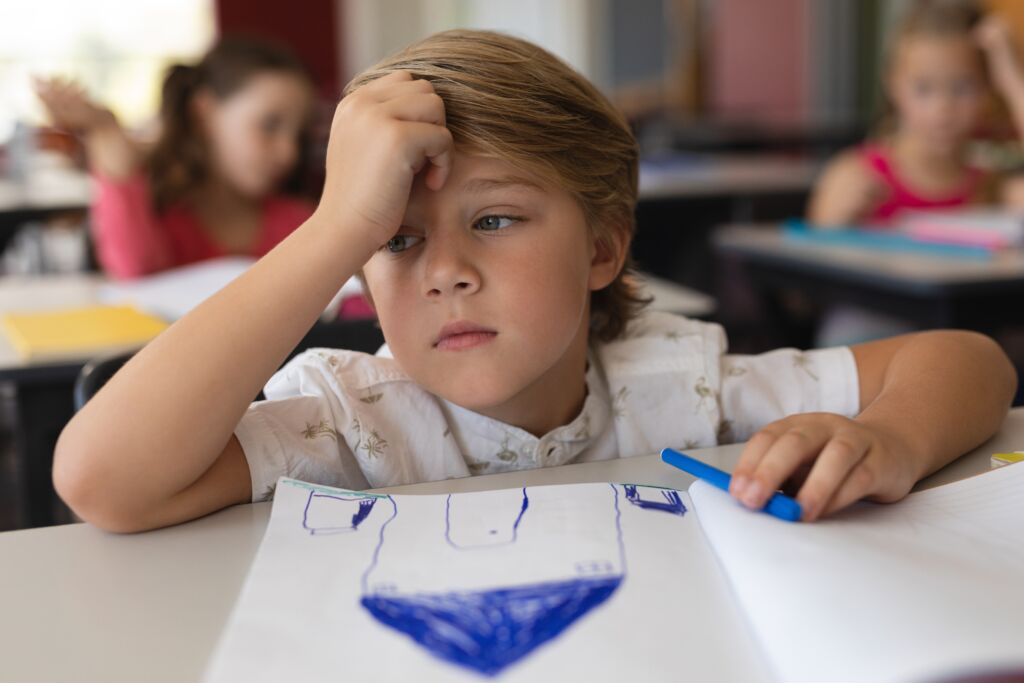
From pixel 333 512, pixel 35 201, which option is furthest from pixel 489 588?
pixel 35 201

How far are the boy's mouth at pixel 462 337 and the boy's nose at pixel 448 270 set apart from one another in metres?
0.03

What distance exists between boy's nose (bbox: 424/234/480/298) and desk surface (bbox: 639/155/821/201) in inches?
84.8

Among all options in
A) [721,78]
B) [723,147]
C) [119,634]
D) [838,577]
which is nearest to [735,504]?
[838,577]

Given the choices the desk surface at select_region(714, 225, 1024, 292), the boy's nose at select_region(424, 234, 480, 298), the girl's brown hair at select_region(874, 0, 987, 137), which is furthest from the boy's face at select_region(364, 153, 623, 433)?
the girl's brown hair at select_region(874, 0, 987, 137)

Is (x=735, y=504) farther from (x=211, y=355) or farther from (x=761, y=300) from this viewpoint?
(x=761, y=300)

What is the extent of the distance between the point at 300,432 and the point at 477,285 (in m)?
0.18

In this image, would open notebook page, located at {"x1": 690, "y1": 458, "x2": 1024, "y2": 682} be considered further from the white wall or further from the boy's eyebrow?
the white wall

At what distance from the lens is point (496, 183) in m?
0.84

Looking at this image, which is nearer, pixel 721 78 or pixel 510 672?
pixel 510 672

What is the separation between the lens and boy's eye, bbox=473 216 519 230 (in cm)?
85

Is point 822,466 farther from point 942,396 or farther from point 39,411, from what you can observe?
point 39,411

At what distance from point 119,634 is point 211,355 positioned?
9.1 inches

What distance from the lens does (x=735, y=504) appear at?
66 cm

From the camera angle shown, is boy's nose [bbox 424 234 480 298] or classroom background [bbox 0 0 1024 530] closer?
boy's nose [bbox 424 234 480 298]
